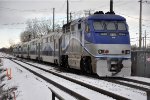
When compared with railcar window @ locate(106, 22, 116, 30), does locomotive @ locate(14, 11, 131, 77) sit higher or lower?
lower

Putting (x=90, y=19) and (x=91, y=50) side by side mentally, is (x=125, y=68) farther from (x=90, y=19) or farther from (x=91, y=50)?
(x=90, y=19)

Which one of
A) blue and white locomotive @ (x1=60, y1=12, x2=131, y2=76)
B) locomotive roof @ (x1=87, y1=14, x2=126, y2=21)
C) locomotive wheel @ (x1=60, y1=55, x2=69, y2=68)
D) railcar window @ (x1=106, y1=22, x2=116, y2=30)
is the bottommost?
locomotive wheel @ (x1=60, y1=55, x2=69, y2=68)

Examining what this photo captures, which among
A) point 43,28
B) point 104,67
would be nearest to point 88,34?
point 104,67

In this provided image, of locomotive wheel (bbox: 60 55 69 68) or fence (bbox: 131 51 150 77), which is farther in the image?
locomotive wheel (bbox: 60 55 69 68)

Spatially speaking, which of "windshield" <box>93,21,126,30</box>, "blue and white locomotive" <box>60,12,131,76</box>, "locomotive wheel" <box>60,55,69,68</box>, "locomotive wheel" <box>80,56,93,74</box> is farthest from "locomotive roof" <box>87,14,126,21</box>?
"locomotive wheel" <box>60,55,69,68</box>

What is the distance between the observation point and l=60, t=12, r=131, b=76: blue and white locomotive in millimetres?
21109

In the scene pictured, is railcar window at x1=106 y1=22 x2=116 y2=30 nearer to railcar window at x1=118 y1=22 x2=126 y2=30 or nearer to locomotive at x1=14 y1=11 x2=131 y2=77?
locomotive at x1=14 y1=11 x2=131 y2=77

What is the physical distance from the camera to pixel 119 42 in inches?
851

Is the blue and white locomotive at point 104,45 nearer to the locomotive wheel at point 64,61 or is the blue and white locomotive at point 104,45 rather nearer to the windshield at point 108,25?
the windshield at point 108,25

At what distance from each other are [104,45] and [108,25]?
160 cm

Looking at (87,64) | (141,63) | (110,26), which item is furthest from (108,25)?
(141,63)

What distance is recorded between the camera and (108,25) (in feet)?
73.2

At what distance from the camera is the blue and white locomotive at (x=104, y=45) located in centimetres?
2111

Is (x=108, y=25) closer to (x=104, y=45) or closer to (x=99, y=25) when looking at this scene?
(x=99, y=25)
